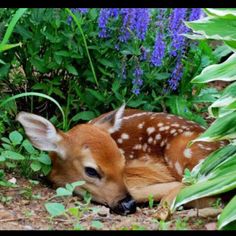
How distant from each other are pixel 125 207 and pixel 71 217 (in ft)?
1.94

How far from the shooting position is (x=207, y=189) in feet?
16.0

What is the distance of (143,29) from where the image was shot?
6848 millimetres

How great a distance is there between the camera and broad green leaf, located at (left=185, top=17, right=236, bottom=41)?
18.4 feet

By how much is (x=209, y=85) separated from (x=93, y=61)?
230 cm

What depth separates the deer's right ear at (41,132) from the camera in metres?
6.02

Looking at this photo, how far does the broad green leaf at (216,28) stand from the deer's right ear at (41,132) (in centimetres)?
125

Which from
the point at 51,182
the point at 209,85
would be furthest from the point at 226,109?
the point at 209,85

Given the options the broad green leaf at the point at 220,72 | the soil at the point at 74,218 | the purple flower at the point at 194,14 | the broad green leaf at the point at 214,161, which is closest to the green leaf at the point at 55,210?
the soil at the point at 74,218

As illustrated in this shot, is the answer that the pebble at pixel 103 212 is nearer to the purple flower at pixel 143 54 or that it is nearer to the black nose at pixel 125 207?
the black nose at pixel 125 207

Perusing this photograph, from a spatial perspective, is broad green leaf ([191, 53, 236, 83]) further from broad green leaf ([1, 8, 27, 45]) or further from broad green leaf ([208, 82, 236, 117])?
broad green leaf ([1, 8, 27, 45])

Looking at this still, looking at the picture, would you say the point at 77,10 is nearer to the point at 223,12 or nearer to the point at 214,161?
the point at 223,12

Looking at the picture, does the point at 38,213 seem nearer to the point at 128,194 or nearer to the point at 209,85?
the point at 128,194

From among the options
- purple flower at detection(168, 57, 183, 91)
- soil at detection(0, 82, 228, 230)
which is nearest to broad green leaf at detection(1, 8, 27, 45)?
soil at detection(0, 82, 228, 230)

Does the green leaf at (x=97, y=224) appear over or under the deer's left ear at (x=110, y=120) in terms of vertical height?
under
